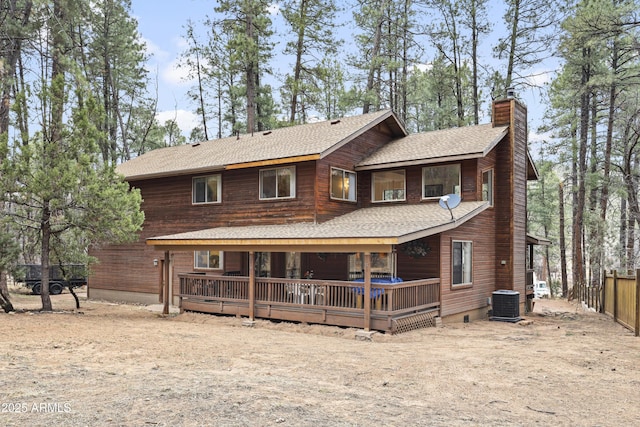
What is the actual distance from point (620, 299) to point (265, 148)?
494 inches

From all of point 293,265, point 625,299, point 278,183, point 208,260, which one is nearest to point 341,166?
point 278,183

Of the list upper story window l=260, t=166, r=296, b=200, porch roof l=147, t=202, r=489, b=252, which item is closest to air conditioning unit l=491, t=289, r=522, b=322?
porch roof l=147, t=202, r=489, b=252

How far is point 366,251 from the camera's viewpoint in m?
12.0

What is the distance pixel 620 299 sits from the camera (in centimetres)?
1473

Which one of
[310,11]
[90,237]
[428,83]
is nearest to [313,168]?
[90,237]

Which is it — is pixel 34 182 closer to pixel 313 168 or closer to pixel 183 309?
pixel 183 309

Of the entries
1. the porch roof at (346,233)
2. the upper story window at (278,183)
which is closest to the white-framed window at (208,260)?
the porch roof at (346,233)

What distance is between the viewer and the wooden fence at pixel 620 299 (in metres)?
12.1

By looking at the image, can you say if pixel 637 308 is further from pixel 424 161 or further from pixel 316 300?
pixel 316 300

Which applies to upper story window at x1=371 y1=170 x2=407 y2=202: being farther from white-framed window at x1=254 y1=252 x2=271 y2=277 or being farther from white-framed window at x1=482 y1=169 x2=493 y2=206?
white-framed window at x1=254 y1=252 x2=271 y2=277

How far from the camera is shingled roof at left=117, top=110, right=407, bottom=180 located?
1698 cm

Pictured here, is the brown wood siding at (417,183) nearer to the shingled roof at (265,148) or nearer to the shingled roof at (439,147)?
the shingled roof at (439,147)

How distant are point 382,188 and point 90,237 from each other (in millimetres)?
9660

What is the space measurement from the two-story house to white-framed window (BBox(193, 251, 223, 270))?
52mm
